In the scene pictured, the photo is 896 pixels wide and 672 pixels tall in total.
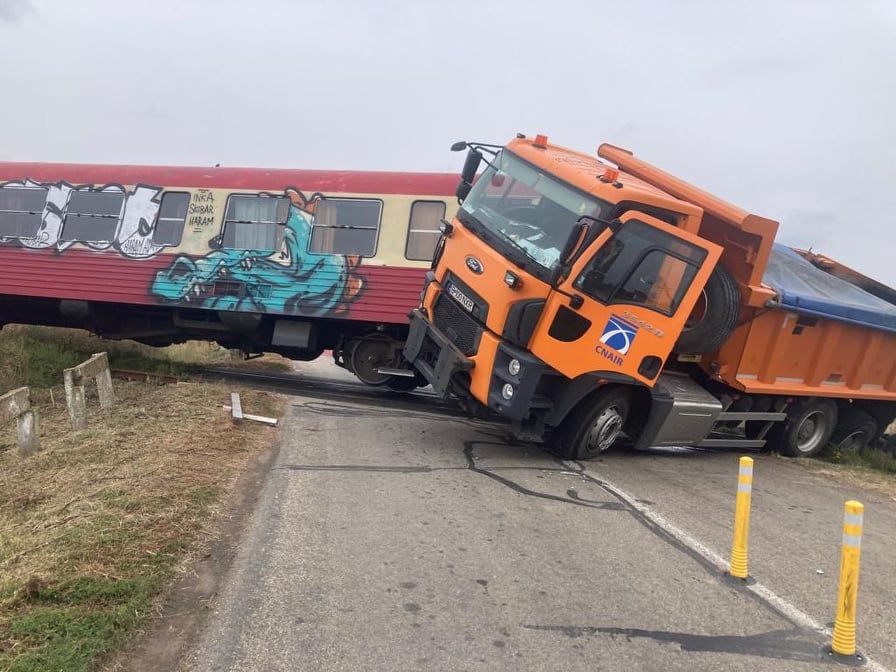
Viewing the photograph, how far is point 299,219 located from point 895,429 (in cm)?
1095

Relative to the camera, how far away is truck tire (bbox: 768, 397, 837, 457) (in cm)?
960

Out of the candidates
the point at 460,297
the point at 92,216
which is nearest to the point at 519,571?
the point at 460,297

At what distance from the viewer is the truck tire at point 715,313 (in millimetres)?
7672

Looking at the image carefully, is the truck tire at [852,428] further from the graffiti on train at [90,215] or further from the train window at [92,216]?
the train window at [92,216]

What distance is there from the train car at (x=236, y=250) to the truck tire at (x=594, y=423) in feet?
12.4

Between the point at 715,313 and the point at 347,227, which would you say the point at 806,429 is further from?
the point at 347,227

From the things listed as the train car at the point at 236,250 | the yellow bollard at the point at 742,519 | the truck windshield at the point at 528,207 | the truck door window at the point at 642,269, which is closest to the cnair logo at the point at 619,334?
the truck door window at the point at 642,269

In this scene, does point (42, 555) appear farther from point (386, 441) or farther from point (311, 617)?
point (386, 441)

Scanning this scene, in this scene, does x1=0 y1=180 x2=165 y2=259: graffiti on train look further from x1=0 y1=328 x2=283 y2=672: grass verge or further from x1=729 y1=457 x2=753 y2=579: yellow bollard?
x1=729 y1=457 x2=753 y2=579: yellow bollard

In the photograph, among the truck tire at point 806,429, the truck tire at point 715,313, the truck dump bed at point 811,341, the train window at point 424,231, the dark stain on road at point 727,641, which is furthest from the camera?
the train window at point 424,231

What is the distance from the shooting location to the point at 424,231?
1076 cm

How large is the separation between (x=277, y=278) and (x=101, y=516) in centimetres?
672

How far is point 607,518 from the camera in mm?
5648

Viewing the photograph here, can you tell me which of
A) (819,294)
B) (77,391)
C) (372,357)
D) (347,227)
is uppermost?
(819,294)
